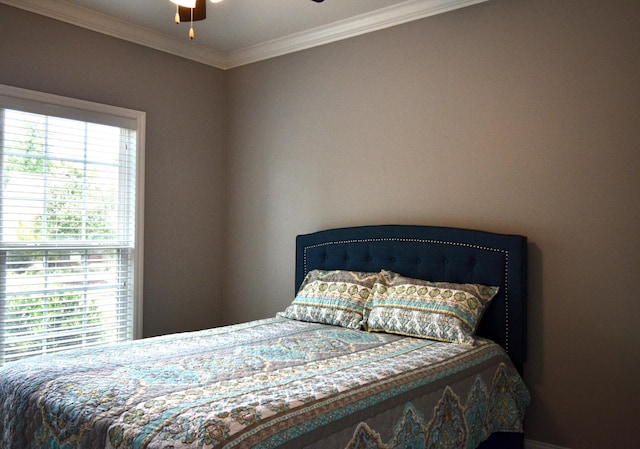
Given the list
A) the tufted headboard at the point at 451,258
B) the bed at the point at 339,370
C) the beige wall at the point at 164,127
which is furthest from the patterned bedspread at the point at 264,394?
the beige wall at the point at 164,127

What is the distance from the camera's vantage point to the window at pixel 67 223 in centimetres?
340

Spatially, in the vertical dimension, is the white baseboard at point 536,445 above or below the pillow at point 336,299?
below

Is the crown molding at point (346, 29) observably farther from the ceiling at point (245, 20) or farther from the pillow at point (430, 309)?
the pillow at point (430, 309)

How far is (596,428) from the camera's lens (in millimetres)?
2889

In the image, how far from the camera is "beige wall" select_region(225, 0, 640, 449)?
9.28 ft

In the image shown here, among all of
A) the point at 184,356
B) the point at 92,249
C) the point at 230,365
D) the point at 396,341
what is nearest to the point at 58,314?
the point at 92,249

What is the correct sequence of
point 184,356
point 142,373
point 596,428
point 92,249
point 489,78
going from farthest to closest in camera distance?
point 92,249 < point 489,78 < point 596,428 < point 184,356 < point 142,373

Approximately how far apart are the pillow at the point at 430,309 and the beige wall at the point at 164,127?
1802 millimetres

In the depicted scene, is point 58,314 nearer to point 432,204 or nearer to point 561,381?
point 432,204

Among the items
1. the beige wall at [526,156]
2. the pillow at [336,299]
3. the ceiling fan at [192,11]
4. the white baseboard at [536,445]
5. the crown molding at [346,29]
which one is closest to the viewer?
the ceiling fan at [192,11]

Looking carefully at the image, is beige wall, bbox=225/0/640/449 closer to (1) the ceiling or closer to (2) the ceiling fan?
(1) the ceiling

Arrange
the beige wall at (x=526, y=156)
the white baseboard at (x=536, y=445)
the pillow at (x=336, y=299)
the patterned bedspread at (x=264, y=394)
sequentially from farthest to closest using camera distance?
the pillow at (x=336, y=299), the white baseboard at (x=536, y=445), the beige wall at (x=526, y=156), the patterned bedspread at (x=264, y=394)

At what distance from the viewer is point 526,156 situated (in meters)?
3.12

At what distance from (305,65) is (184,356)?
2491 mm
